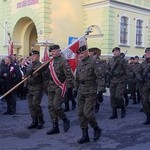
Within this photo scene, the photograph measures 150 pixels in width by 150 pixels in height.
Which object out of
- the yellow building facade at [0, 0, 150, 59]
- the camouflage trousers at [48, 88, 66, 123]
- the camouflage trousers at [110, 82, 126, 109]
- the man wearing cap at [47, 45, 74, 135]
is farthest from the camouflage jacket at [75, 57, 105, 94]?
the yellow building facade at [0, 0, 150, 59]

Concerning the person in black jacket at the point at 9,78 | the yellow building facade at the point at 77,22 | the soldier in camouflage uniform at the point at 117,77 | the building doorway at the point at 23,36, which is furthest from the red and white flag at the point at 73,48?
the building doorway at the point at 23,36

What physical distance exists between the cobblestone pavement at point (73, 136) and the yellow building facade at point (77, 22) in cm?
1250

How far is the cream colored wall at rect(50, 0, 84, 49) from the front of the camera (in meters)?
22.6

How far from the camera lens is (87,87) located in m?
7.31

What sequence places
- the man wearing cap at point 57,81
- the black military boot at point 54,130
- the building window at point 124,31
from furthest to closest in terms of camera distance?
the building window at point 124,31 < the black military boot at point 54,130 < the man wearing cap at point 57,81

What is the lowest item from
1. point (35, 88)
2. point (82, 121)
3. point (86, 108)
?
point (82, 121)

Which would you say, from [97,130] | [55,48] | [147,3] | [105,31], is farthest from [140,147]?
[147,3]

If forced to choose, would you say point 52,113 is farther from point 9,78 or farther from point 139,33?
point 139,33

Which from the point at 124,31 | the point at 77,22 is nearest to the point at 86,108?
the point at 77,22

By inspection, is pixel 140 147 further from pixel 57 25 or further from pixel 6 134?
pixel 57 25

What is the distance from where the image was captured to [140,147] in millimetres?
6953

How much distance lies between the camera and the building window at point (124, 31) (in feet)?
78.6

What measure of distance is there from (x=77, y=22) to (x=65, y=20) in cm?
120

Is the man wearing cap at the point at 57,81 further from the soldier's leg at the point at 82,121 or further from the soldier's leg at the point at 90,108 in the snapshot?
the soldier's leg at the point at 90,108
